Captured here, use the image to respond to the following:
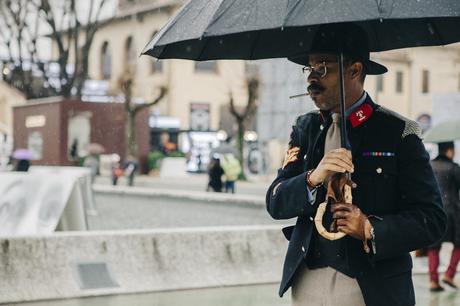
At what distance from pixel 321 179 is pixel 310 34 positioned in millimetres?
1054

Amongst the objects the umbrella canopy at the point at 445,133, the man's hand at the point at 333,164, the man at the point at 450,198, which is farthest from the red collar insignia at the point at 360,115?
the umbrella canopy at the point at 445,133

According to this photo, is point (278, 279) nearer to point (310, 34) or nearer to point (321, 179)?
point (310, 34)

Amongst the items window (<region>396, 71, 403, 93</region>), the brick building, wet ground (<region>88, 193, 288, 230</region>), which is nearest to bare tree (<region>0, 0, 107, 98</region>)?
the brick building

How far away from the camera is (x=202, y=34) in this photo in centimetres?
340

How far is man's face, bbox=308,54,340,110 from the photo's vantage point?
10.6 feet

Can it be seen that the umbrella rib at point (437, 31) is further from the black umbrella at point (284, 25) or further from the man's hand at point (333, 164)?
the man's hand at point (333, 164)

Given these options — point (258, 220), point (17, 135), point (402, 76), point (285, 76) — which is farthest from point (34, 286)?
point (402, 76)

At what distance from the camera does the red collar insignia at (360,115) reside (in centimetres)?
325

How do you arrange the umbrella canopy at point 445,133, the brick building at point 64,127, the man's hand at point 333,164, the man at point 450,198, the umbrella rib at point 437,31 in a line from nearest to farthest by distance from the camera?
1. the man's hand at point 333,164
2. the umbrella rib at point 437,31
3. the man at point 450,198
4. the umbrella canopy at point 445,133
5. the brick building at point 64,127

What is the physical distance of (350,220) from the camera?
120 inches

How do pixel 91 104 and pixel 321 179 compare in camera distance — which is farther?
pixel 91 104

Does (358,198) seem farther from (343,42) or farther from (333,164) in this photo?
(343,42)

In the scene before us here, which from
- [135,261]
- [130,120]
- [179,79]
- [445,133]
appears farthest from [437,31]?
[179,79]

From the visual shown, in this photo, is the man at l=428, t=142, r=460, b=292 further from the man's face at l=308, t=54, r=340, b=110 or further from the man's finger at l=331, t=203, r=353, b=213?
the man's finger at l=331, t=203, r=353, b=213
